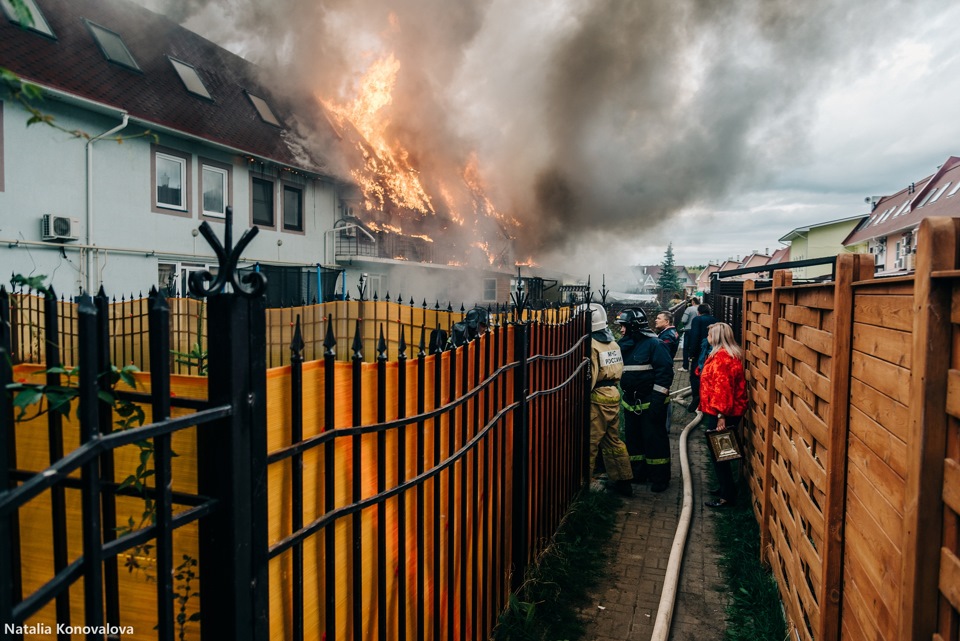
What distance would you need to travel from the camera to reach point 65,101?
39.4 ft

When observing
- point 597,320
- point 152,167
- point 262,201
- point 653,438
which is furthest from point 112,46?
point 653,438

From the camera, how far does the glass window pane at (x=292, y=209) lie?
717 inches

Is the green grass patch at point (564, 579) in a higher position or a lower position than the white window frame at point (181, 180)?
lower

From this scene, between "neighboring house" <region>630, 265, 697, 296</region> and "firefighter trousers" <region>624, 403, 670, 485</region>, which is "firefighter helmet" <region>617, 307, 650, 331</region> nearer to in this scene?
"firefighter trousers" <region>624, 403, 670, 485</region>

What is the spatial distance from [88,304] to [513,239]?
73.5ft

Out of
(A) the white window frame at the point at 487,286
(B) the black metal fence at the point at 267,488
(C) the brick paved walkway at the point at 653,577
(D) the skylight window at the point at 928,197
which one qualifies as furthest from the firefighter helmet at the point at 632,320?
(D) the skylight window at the point at 928,197

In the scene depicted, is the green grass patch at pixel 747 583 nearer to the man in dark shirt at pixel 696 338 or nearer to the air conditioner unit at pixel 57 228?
the man in dark shirt at pixel 696 338

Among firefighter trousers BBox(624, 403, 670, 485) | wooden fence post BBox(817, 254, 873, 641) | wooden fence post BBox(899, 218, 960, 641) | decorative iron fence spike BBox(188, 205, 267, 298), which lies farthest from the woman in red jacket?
decorative iron fence spike BBox(188, 205, 267, 298)

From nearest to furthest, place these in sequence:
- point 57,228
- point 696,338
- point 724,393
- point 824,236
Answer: point 724,393 < point 696,338 < point 57,228 < point 824,236

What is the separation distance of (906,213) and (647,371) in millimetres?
37628

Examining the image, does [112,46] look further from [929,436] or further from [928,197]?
[928,197]

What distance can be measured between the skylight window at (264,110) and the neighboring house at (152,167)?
67mm

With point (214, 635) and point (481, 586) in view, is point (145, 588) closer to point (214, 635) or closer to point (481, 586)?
point (214, 635)

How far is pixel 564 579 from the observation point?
432cm
